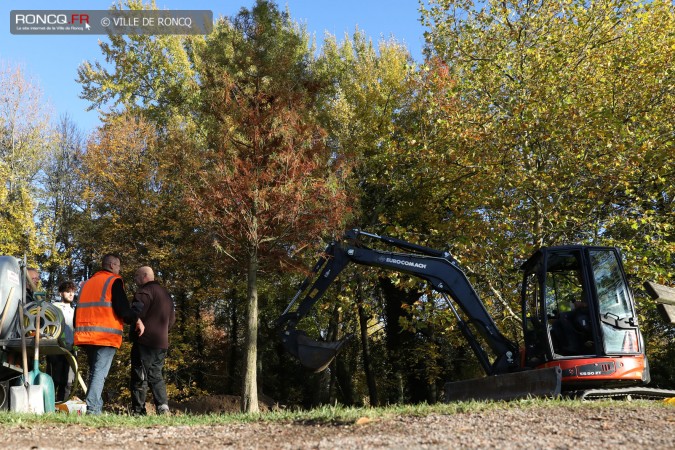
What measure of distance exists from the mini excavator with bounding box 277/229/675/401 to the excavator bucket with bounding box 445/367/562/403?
1cm

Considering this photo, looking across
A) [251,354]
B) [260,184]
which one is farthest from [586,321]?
[260,184]

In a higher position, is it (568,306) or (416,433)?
(568,306)

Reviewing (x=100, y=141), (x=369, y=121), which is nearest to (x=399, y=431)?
(x=369, y=121)

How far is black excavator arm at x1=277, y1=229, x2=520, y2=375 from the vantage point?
1158 centimetres

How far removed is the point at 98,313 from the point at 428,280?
562cm

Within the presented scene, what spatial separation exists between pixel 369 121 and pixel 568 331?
540 inches

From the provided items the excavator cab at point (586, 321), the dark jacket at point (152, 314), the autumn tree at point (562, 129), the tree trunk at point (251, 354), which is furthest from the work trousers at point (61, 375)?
the autumn tree at point (562, 129)

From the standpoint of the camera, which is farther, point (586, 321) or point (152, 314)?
point (586, 321)

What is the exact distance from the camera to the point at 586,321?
10430mm

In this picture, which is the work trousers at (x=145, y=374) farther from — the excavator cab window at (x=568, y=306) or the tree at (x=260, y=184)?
the excavator cab window at (x=568, y=306)

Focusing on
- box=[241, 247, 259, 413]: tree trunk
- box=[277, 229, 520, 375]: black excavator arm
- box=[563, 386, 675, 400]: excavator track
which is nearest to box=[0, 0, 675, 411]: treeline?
box=[241, 247, 259, 413]: tree trunk

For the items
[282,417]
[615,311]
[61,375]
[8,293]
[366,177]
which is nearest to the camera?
[282,417]

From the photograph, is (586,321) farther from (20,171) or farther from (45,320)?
(20,171)

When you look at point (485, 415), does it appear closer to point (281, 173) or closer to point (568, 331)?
point (568, 331)
